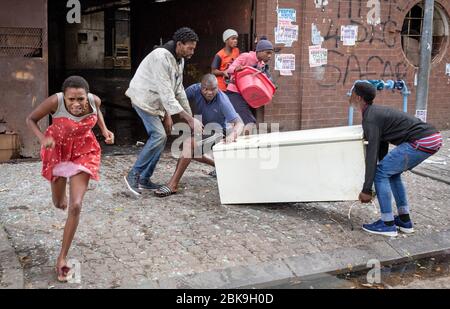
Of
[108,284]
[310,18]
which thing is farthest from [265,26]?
[108,284]

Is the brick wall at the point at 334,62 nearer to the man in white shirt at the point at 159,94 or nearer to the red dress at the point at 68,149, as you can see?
the man in white shirt at the point at 159,94

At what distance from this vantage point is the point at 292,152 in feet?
16.8

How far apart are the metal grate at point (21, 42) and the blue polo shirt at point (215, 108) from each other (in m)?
2.35

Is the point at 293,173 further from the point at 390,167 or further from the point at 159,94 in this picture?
the point at 159,94

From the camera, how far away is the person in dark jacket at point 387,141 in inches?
185

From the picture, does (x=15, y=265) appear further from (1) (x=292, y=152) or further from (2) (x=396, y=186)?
(2) (x=396, y=186)

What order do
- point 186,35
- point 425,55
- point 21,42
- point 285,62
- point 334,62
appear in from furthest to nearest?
point 334,62 → point 285,62 → point 425,55 → point 21,42 → point 186,35

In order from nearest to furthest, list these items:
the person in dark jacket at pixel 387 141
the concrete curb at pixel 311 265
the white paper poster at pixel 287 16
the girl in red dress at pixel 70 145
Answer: the girl in red dress at pixel 70 145 → the concrete curb at pixel 311 265 → the person in dark jacket at pixel 387 141 → the white paper poster at pixel 287 16

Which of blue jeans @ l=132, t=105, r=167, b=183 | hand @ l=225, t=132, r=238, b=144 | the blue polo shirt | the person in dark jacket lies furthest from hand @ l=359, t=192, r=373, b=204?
blue jeans @ l=132, t=105, r=167, b=183

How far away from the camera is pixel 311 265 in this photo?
14.3 feet

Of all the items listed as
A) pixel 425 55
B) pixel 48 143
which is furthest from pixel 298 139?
pixel 425 55

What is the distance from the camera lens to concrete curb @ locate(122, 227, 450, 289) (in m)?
3.93

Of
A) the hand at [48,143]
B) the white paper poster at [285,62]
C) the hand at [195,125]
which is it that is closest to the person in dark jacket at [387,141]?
the hand at [195,125]

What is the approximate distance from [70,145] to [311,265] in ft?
7.00
